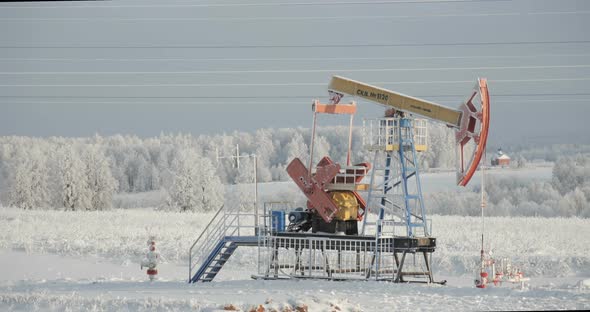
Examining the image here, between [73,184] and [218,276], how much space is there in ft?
109

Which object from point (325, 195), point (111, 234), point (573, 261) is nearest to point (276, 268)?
point (325, 195)

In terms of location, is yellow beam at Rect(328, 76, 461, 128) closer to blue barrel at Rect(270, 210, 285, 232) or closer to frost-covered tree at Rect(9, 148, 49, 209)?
blue barrel at Rect(270, 210, 285, 232)

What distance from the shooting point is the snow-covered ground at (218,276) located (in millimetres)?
21062

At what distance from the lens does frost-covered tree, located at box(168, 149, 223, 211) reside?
62719mm

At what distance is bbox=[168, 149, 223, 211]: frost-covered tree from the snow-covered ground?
12.0 metres

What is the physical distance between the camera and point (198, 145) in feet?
243

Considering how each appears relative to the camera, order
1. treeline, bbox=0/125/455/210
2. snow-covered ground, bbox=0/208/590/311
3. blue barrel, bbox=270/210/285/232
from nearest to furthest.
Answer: snow-covered ground, bbox=0/208/590/311 < blue barrel, bbox=270/210/285/232 < treeline, bbox=0/125/455/210

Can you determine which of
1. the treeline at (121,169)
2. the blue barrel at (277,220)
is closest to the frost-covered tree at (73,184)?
the treeline at (121,169)

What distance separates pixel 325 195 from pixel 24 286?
300 inches

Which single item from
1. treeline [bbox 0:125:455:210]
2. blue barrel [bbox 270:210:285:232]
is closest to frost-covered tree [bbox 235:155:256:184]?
treeline [bbox 0:125:455:210]

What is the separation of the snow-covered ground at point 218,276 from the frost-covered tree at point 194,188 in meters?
12.0

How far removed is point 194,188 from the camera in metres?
63.3

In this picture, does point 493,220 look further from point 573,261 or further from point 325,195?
point 325,195

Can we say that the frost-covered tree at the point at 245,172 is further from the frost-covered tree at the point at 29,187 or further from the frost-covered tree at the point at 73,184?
the frost-covered tree at the point at 29,187
